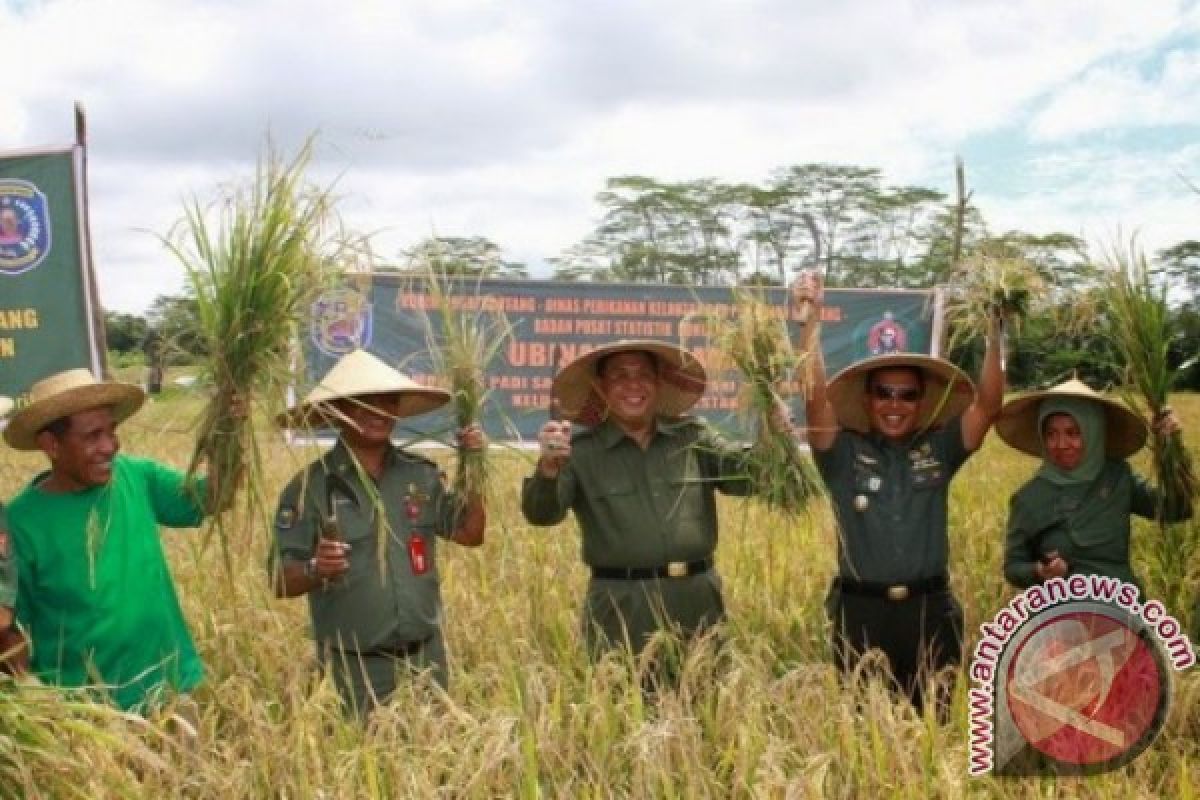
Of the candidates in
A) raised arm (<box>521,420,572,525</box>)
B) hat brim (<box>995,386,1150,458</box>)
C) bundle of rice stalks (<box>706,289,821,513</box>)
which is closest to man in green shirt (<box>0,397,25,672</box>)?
raised arm (<box>521,420,572,525</box>)

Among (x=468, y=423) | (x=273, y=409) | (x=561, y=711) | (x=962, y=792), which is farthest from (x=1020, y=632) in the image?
(x=273, y=409)

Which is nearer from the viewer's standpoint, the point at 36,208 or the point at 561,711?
the point at 561,711

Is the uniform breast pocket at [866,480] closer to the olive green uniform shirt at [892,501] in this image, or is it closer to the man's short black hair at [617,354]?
A: the olive green uniform shirt at [892,501]

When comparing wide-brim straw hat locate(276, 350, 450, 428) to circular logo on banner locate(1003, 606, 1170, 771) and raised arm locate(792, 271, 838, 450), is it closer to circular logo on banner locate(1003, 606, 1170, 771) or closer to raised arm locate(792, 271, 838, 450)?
raised arm locate(792, 271, 838, 450)

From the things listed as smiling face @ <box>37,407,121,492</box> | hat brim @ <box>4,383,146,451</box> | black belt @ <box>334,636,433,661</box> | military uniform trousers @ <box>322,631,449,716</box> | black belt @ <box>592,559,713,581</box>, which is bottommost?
military uniform trousers @ <box>322,631,449,716</box>

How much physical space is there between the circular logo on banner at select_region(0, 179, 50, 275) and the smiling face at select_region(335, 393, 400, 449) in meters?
3.96

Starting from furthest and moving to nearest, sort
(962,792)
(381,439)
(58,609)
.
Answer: (381,439)
(58,609)
(962,792)

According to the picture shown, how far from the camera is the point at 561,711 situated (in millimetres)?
3293

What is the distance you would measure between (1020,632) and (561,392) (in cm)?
169

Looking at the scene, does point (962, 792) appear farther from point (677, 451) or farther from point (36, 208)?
point (36, 208)

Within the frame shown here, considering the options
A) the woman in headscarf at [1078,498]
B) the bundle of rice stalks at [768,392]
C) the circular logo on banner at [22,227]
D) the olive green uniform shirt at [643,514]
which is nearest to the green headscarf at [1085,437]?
the woman in headscarf at [1078,498]

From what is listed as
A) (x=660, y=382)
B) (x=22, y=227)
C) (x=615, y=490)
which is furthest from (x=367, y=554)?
(x=22, y=227)

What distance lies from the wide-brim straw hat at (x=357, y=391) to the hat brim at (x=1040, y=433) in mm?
2039

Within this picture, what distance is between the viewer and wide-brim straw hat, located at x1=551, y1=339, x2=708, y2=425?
147 inches
